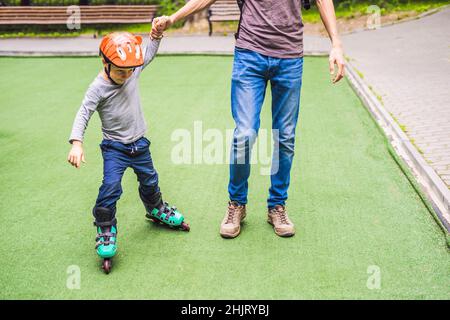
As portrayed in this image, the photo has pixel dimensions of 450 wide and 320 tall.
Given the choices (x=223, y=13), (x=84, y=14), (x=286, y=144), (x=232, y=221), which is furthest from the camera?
(x=84, y=14)

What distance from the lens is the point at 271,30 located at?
3.30m

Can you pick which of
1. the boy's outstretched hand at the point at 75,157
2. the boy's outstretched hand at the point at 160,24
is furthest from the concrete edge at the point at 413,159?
the boy's outstretched hand at the point at 75,157

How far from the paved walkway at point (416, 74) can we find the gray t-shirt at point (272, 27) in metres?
2.07

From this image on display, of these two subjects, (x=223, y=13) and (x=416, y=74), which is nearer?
(x=416, y=74)

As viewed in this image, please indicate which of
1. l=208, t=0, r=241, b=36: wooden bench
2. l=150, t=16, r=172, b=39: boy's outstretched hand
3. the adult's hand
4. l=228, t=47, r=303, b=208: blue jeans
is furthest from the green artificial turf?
l=208, t=0, r=241, b=36: wooden bench

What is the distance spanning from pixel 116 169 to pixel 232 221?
89cm

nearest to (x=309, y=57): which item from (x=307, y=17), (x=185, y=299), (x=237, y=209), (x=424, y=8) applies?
(x=307, y=17)

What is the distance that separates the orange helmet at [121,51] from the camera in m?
3.05

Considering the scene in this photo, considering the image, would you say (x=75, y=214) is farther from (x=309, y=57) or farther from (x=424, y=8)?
(x=424, y=8)

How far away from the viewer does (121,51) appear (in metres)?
3.05

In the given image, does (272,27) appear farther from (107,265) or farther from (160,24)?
(107,265)

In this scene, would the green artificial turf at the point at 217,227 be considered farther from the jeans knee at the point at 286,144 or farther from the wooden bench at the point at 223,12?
the wooden bench at the point at 223,12

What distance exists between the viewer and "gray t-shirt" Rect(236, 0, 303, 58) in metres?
3.29

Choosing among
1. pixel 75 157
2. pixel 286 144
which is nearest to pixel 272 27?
pixel 286 144
